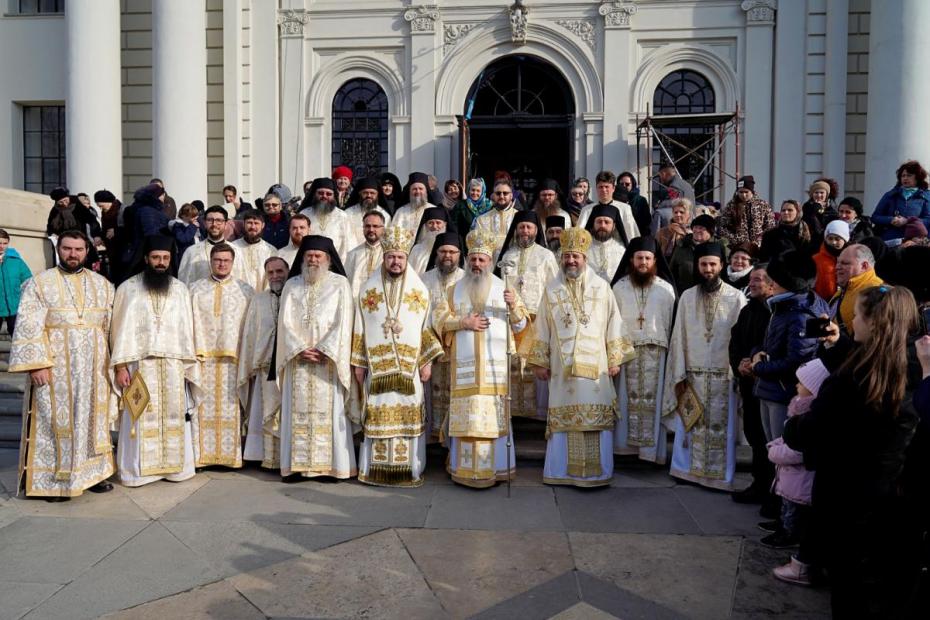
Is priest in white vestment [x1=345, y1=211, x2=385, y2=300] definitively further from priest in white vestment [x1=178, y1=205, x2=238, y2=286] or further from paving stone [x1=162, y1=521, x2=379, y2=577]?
paving stone [x1=162, y1=521, x2=379, y2=577]

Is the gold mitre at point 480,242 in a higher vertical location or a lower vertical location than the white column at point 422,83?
lower

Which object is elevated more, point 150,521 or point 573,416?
point 573,416

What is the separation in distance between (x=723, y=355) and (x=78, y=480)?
16.8ft

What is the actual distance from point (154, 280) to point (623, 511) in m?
4.12

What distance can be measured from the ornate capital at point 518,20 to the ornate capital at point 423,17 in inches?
55.9

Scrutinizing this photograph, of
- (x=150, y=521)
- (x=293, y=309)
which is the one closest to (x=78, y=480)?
(x=150, y=521)

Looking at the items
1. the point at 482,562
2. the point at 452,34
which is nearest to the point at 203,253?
the point at 482,562

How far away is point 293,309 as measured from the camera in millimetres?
6535

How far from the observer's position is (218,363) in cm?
685

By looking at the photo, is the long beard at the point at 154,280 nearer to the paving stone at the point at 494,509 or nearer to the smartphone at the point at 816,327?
the paving stone at the point at 494,509

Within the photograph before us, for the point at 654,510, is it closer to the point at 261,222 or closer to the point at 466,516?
the point at 466,516

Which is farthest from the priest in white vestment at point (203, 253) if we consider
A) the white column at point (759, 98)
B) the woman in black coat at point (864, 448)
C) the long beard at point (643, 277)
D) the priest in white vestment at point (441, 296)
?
the white column at point (759, 98)

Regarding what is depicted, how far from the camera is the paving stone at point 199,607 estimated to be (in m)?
4.16

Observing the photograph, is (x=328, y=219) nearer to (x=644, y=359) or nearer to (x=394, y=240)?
(x=394, y=240)
